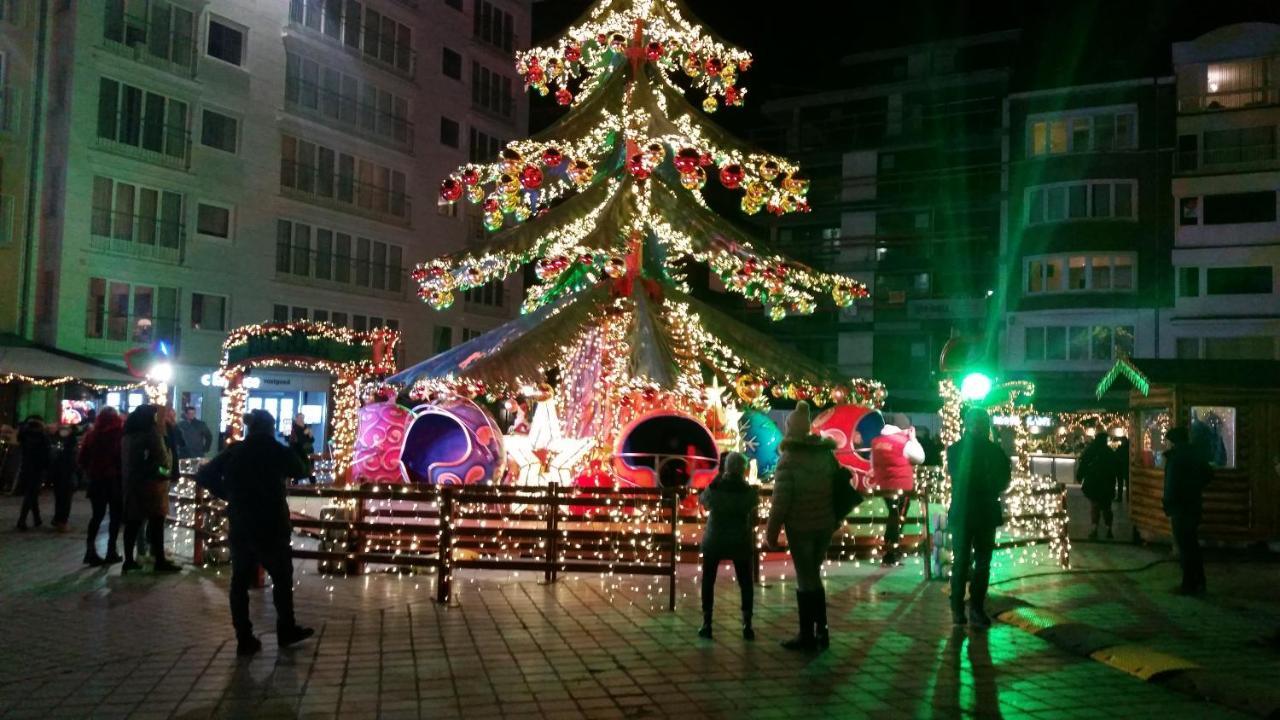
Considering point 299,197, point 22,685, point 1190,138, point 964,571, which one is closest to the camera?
point 22,685

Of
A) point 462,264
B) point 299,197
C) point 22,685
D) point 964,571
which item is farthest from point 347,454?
point 299,197

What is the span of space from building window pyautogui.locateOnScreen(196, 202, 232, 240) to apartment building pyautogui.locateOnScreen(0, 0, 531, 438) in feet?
0.18

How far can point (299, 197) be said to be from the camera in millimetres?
37969

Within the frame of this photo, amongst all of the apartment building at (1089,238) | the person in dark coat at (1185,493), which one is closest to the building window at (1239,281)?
the apartment building at (1089,238)

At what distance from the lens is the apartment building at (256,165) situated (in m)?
30.5

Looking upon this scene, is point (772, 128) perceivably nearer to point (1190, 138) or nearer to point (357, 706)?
point (1190, 138)

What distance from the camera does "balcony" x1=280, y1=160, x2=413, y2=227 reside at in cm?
3800

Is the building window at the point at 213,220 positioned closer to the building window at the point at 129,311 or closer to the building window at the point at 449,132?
the building window at the point at 129,311

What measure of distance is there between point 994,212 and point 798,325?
36.4ft

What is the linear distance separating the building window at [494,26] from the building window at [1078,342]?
27226 mm

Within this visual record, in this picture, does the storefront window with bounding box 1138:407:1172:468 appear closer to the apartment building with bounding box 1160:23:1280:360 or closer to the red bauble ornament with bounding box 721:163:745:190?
the red bauble ornament with bounding box 721:163:745:190

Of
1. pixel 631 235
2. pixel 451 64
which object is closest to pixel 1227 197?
pixel 451 64

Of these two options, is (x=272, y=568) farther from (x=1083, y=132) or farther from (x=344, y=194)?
(x=1083, y=132)

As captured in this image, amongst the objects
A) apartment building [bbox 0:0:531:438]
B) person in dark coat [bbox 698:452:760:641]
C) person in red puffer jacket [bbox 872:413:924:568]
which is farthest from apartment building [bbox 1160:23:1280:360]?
person in dark coat [bbox 698:452:760:641]
